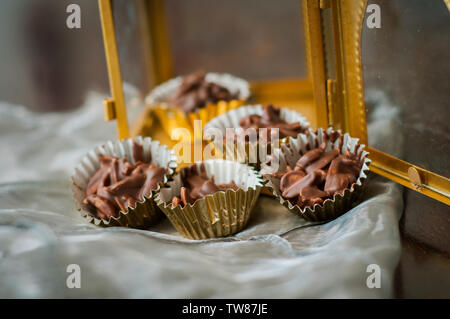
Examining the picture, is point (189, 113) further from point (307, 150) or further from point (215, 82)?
point (307, 150)

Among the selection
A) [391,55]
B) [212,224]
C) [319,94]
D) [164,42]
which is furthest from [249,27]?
[212,224]

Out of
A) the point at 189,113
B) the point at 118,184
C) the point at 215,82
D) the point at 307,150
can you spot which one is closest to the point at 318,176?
the point at 307,150

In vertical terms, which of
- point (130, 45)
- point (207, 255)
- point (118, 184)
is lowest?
point (207, 255)

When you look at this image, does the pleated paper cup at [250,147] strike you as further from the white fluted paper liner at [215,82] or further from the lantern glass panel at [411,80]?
the white fluted paper liner at [215,82]

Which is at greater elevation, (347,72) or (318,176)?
(347,72)

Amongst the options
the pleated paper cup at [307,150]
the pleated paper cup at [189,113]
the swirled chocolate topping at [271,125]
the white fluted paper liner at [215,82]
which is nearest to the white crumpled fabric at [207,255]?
the pleated paper cup at [307,150]

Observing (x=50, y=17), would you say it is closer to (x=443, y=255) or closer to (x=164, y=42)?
(x=164, y=42)

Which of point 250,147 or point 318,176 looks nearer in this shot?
point 318,176
